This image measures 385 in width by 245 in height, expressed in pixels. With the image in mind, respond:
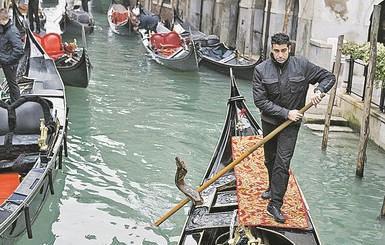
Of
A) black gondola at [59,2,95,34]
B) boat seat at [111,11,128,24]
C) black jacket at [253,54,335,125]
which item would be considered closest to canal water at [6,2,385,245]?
black jacket at [253,54,335,125]

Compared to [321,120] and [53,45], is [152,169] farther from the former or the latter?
[53,45]

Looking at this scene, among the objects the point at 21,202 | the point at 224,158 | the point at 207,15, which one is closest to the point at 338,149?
the point at 224,158

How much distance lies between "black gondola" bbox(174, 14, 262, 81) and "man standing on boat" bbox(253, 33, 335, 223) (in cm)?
431

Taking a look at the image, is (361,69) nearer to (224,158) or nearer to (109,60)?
(224,158)

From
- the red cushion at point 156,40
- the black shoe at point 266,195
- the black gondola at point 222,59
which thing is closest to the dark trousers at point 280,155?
the black shoe at point 266,195

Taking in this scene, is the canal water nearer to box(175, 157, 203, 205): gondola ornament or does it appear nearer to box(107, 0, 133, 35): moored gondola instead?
box(175, 157, 203, 205): gondola ornament

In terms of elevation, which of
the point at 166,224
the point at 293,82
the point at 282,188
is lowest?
the point at 166,224

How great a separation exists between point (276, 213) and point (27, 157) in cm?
133

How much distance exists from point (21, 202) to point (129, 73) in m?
4.66

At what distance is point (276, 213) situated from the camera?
2.16 metres

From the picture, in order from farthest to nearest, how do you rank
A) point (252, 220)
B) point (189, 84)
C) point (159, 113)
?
point (189, 84) → point (159, 113) → point (252, 220)

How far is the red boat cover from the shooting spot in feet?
7.05

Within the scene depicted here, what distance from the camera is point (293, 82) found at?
201cm

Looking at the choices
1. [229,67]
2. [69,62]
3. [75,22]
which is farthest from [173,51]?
[75,22]
